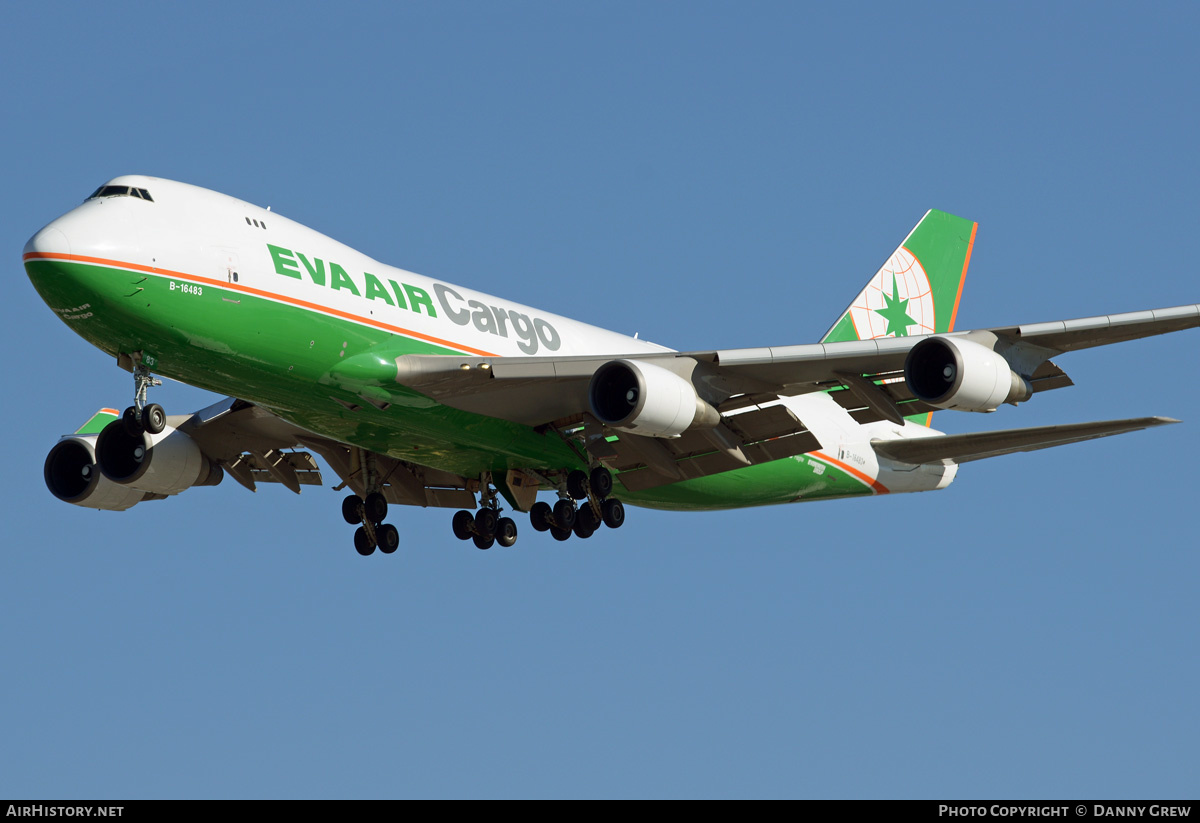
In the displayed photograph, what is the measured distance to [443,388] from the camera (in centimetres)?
2609

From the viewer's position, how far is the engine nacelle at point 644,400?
25.4m

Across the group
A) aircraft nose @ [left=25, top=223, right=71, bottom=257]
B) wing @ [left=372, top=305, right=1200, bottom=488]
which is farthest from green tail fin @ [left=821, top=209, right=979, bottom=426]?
aircraft nose @ [left=25, top=223, right=71, bottom=257]

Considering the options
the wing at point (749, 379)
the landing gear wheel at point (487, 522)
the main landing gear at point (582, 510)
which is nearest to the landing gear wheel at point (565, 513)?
the main landing gear at point (582, 510)

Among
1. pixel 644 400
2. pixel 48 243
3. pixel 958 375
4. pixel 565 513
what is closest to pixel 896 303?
pixel 565 513

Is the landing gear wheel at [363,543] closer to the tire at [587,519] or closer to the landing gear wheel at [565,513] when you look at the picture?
the landing gear wheel at [565,513]

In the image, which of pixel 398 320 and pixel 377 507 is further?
pixel 377 507

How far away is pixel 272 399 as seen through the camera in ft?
84.5

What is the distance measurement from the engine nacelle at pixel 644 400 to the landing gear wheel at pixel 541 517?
514cm

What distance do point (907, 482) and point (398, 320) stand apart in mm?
14428

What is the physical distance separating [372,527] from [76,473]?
6.83 meters

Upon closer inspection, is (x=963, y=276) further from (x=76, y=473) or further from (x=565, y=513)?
(x=76, y=473)
